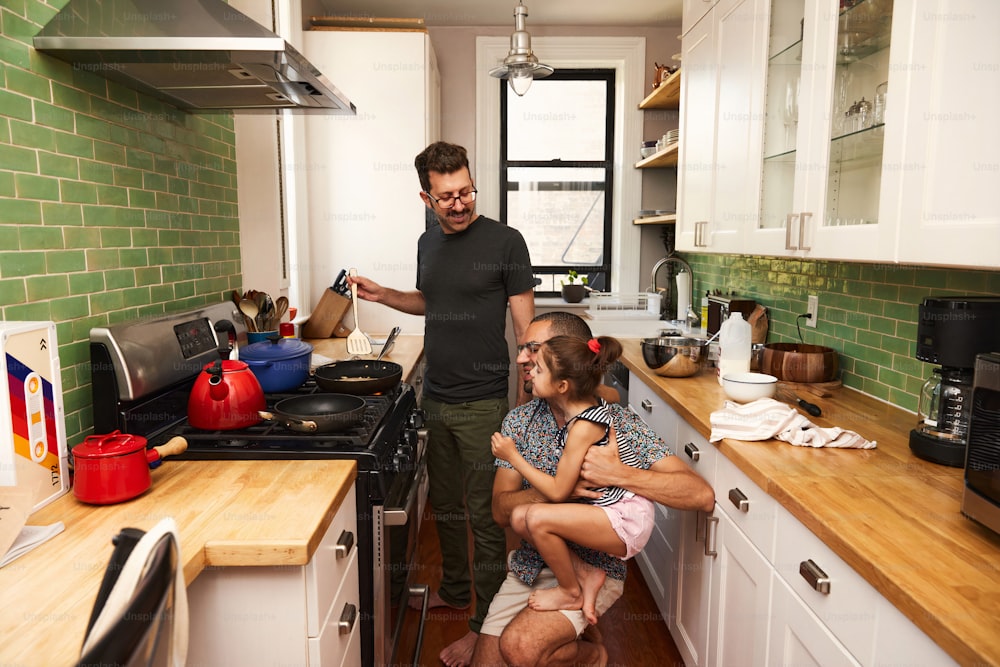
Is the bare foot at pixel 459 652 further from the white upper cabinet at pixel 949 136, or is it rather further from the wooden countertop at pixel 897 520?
the white upper cabinet at pixel 949 136

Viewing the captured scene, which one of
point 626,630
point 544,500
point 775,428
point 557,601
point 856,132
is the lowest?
point 626,630

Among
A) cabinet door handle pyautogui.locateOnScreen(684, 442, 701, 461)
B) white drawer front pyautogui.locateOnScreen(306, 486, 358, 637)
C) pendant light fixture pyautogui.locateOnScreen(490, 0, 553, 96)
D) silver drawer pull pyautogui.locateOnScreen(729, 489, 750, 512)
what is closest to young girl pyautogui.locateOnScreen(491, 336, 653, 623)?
silver drawer pull pyautogui.locateOnScreen(729, 489, 750, 512)

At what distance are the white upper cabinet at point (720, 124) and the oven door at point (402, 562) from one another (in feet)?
4.90

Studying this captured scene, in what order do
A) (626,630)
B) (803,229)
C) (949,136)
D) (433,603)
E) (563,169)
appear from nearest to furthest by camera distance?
(949,136) → (803,229) → (626,630) → (433,603) → (563,169)

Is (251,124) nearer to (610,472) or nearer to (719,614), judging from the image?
(610,472)

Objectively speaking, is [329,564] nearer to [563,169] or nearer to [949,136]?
[949,136]

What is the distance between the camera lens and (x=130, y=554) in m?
0.73

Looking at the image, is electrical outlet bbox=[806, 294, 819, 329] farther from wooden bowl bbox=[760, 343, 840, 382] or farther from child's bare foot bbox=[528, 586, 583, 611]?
child's bare foot bbox=[528, 586, 583, 611]

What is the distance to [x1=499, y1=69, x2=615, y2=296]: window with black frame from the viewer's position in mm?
4633

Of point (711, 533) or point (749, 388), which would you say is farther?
point (749, 388)

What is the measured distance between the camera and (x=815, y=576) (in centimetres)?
125

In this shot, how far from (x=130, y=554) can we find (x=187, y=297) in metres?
1.58

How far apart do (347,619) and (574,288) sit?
3285 millimetres

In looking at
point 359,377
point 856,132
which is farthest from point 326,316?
point 856,132
